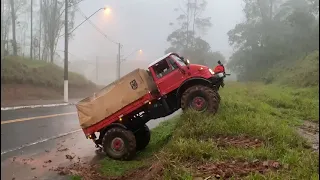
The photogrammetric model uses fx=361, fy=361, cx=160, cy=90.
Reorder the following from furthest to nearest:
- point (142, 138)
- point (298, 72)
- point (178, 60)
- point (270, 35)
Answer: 1. point (270, 35)
2. point (298, 72)
3. point (142, 138)
4. point (178, 60)

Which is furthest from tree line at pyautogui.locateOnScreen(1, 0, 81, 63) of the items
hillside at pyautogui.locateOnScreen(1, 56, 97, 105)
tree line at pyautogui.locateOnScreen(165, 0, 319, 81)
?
tree line at pyautogui.locateOnScreen(165, 0, 319, 81)

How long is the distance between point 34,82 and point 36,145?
66.5 ft

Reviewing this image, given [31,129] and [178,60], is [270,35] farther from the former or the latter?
[31,129]

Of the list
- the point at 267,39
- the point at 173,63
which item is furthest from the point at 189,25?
the point at 173,63

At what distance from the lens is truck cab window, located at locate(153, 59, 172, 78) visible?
1119 cm

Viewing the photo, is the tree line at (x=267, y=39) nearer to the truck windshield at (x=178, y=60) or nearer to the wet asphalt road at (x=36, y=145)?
the wet asphalt road at (x=36, y=145)

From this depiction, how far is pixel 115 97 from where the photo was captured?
10.7 meters

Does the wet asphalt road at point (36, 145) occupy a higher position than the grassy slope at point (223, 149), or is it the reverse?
the grassy slope at point (223, 149)

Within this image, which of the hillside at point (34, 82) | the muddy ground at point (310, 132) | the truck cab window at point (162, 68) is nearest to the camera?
the muddy ground at point (310, 132)

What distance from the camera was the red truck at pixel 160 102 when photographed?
10484mm

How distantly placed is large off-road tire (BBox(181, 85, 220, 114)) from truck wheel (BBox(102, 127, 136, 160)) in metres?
1.85

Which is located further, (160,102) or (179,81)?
(179,81)

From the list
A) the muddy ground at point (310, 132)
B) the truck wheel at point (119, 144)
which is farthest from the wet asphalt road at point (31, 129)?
the muddy ground at point (310, 132)

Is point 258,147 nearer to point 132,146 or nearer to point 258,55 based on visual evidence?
point 132,146
